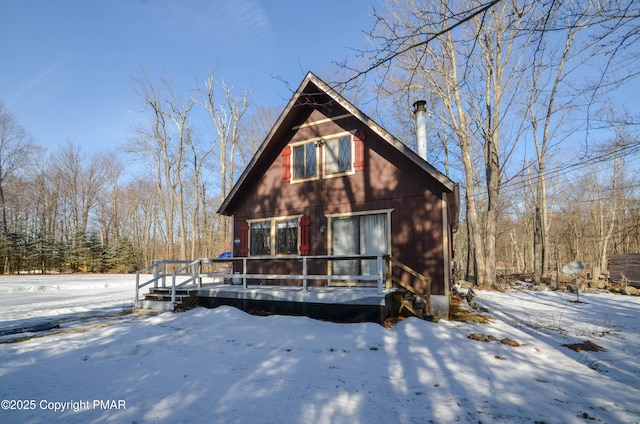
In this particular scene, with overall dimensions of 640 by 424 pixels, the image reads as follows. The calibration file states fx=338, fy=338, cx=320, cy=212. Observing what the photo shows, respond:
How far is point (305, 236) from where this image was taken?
11.3 m

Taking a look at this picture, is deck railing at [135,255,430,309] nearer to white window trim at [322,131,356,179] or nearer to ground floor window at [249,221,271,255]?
ground floor window at [249,221,271,255]

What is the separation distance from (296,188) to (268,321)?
17.0ft

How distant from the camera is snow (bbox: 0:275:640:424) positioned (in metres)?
3.70

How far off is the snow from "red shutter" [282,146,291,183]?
5353 millimetres

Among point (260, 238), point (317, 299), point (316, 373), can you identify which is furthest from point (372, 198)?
point (316, 373)

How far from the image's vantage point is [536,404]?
3854 millimetres

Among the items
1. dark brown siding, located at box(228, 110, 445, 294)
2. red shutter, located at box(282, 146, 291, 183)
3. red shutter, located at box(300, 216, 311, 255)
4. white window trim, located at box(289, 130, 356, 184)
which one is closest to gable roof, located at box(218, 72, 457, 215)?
dark brown siding, located at box(228, 110, 445, 294)

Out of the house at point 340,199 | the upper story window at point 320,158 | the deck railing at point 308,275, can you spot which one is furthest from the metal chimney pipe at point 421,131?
the deck railing at point 308,275

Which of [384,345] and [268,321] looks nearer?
[384,345]

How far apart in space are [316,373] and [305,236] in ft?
21.7

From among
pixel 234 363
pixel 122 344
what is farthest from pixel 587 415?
pixel 122 344

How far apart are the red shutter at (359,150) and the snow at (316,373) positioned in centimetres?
501

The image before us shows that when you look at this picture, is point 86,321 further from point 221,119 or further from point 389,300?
point 221,119

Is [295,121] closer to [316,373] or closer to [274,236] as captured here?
[274,236]
